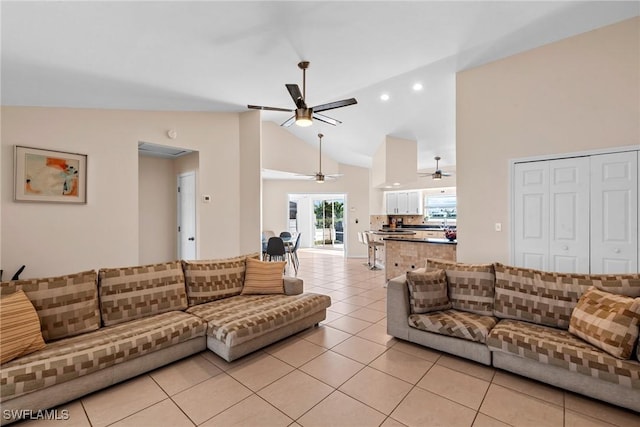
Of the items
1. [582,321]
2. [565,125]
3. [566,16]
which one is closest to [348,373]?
[582,321]

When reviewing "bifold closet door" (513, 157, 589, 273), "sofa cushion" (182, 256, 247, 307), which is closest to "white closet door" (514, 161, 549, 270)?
"bifold closet door" (513, 157, 589, 273)

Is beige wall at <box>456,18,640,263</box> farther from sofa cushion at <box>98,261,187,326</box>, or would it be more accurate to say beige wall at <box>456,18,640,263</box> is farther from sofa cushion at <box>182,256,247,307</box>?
sofa cushion at <box>98,261,187,326</box>

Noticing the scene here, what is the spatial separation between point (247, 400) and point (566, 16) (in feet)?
15.7

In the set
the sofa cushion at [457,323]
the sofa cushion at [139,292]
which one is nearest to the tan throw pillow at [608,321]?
the sofa cushion at [457,323]

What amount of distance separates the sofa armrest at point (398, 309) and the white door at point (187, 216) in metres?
3.51

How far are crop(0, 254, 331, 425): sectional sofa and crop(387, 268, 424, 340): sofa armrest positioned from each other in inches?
32.1

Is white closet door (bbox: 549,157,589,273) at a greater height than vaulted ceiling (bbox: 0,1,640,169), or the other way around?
vaulted ceiling (bbox: 0,1,640,169)

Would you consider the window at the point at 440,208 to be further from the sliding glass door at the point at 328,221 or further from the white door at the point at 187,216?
the white door at the point at 187,216

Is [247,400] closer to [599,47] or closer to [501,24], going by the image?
[501,24]

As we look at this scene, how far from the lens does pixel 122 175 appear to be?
3.90m

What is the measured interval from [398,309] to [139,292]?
2597 mm

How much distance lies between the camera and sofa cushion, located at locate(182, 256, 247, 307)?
3129mm

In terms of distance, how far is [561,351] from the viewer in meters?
2.10

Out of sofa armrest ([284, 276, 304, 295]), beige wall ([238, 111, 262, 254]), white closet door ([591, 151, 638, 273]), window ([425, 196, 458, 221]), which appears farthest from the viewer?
window ([425, 196, 458, 221])
